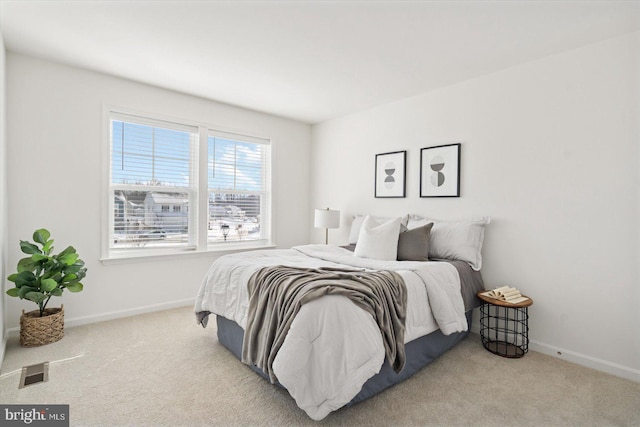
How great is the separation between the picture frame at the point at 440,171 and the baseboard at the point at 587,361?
60.7 inches

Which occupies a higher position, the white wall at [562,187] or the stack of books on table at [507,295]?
the white wall at [562,187]

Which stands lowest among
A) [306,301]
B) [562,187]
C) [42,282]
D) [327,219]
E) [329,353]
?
[329,353]

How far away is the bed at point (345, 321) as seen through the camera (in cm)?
167

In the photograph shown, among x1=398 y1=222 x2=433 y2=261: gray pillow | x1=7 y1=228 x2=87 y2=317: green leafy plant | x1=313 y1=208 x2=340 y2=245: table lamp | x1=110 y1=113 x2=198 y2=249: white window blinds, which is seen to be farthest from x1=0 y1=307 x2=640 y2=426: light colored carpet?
x1=313 y1=208 x2=340 y2=245: table lamp

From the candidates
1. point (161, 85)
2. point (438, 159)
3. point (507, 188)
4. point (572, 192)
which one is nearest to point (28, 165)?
point (161, 85)

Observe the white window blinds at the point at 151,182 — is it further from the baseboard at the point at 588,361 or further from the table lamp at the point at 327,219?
the baseboard at the point at 588,361

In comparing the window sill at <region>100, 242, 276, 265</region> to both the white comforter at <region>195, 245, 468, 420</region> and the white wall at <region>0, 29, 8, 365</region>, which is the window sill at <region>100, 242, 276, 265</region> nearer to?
the white wall at <region>0, 29, 8, 365</region>

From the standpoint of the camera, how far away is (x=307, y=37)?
8.45 ft

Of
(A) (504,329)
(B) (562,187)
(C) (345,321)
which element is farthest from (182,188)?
(B) (562,187)

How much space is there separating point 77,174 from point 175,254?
1290mm

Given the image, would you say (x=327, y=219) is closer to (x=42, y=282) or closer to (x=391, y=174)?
(x=391, y=174)

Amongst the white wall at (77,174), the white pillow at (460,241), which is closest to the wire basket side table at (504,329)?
the white pillow at (460,241)

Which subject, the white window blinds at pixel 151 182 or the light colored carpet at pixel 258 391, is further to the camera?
the white window blinds at pixel 151 182

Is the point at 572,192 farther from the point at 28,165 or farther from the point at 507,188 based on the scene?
the point at 28,165
